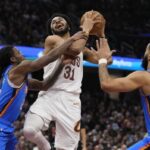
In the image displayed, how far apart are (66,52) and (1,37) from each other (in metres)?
13.2

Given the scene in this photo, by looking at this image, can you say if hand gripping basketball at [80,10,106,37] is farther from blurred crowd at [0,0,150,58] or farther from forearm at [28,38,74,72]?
blurred crowd at [0,0,150,58]

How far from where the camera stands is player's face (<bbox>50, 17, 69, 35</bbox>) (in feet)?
24.2

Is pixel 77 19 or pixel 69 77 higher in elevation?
pixel 69 77

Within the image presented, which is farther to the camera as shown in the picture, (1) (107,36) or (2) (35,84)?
(1) (107,36)

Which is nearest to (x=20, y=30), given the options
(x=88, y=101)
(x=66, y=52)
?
(x=88, y=101)

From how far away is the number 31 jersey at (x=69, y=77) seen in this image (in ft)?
24.4

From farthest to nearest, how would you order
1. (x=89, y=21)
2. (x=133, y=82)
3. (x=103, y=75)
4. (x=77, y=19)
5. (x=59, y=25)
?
(x=77, y=19) → (x=59, y=25) → (x=89, y=21) → (x=103, y=75) → (x=133, y=82)

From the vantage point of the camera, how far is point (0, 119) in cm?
699

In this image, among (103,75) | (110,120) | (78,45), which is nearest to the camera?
(103,75)

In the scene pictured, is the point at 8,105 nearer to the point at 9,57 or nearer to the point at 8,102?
the point at 8,102

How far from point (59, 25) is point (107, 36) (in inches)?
563

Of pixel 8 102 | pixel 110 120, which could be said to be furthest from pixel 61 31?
pixel 110 120

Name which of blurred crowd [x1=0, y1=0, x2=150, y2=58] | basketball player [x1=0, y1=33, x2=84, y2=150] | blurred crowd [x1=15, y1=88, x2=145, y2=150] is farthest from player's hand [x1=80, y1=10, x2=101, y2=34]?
blurred crowd [x1=0, y1=0, x2=150, y2=58]

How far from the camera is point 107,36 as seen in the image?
21594mm
